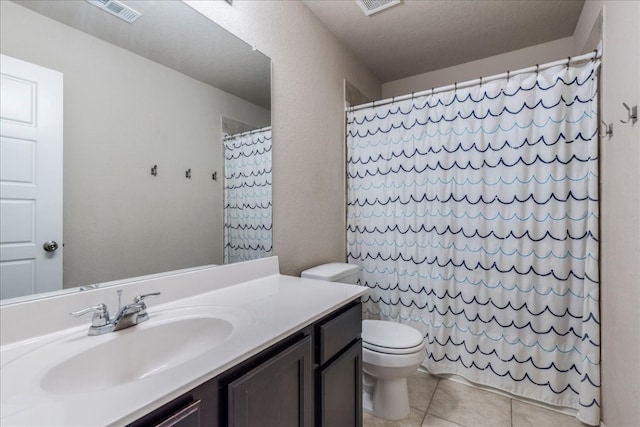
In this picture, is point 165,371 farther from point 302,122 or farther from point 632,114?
point 632,114

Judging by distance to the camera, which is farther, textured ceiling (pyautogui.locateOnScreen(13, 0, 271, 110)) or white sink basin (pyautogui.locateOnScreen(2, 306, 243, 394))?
textured ceiling (pyautogui.locateOnScreen(13, 0, 271, 110))

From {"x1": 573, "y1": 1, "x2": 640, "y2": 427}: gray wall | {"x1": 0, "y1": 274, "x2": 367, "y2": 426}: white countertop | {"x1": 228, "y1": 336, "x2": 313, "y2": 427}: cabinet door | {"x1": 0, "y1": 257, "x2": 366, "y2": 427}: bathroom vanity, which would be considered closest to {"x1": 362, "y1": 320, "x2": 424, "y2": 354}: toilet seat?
{"x1": 0, "y1": 257, "x2": 366, "y2": 427}: bathroom vanity

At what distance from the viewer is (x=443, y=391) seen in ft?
6.13

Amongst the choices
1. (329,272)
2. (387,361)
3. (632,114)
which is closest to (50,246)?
(329,272)

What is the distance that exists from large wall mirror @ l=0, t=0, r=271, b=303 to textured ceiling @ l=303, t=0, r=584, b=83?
3.18 feet

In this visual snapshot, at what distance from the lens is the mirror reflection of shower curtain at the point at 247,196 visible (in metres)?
1.42

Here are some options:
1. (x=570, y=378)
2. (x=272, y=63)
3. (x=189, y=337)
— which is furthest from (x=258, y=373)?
(x=570, y=378)

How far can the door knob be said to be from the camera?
876 mm

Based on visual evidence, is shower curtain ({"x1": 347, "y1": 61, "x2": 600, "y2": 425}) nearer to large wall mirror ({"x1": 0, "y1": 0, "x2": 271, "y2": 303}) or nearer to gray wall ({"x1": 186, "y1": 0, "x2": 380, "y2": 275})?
gray wall ({"x1": 186, "y1": 0, "x2": 380, "y2": 275})

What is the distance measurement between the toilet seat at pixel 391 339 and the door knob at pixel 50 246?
1.39 m

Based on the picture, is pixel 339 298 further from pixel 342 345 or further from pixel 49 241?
pixel 49 241

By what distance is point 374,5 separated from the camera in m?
1.91

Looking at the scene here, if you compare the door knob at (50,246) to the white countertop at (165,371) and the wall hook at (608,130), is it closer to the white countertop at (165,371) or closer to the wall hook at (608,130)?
the white countertop at (165,371)

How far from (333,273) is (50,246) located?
130 cm
